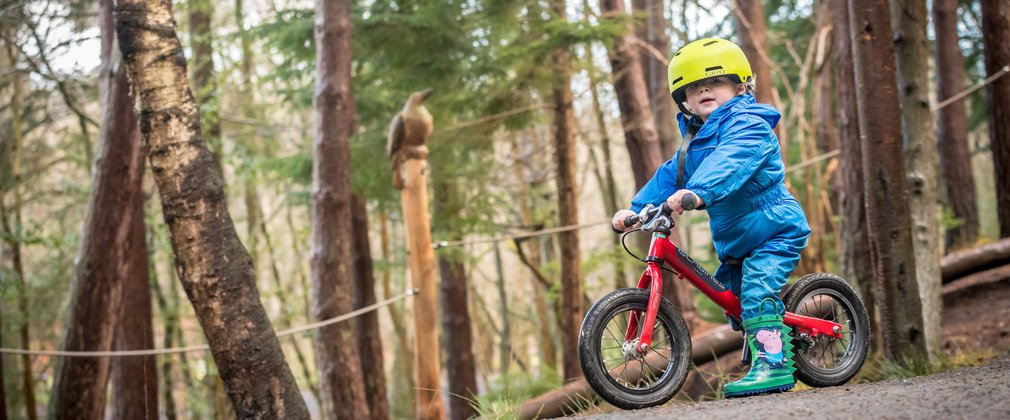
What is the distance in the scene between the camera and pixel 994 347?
6809mm

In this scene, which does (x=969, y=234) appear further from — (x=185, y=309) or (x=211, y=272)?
(x=185, y=309)

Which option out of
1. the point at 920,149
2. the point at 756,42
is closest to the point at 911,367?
the point at 920,149

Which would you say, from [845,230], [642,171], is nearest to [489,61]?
[642,171]

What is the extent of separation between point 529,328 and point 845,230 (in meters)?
19.0

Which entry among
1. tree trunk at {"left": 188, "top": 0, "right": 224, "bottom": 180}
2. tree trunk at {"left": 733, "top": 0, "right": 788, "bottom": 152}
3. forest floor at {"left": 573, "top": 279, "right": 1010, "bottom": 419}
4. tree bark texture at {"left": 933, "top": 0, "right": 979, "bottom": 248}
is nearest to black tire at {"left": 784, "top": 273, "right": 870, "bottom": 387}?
forest floor at {"left": 573, "top": 279, "right": 1010, "bottom": 419}

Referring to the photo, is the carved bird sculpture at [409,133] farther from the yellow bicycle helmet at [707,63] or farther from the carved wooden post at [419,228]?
the yellow bicycle helmet at [707,63]

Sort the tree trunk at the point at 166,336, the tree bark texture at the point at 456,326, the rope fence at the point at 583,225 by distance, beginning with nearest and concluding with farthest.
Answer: the rope fence at the point at 583,225 < the tree bark texture at the point at 456,326 < the tree trunk at the point at 166,336

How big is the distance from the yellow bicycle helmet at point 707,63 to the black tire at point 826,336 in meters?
1.03

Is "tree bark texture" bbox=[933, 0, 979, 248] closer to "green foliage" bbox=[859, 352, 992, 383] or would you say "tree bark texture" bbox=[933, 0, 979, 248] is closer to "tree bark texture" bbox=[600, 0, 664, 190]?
"tree bark texture" bbox=[600, 0, 664, 190]

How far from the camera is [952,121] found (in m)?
11.1

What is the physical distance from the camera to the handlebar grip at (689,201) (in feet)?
11.2

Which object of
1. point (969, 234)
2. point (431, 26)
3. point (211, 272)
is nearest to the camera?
point (211, 272)

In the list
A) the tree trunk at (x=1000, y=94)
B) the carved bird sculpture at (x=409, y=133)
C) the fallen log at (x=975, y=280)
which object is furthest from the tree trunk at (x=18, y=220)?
the tree trunk at (x=1000, y=94)

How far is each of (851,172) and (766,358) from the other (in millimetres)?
3287
